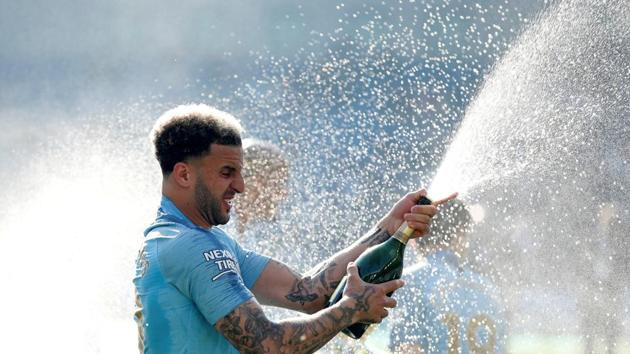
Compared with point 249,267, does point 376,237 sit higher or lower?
lower

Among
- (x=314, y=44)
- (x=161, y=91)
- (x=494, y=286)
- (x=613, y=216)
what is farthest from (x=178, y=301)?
(x=161, y=91)

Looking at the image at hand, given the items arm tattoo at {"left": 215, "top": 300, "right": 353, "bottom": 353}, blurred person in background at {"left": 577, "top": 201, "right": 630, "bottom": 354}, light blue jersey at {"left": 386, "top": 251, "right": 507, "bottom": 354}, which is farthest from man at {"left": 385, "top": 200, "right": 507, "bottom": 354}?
arm tattoo at {"left": 215, "top": 300, "right": 353, "bottom": 353}

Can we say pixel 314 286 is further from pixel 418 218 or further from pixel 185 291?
pixel 185 291

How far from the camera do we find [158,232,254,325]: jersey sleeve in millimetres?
2646

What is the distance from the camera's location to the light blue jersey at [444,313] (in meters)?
5.70

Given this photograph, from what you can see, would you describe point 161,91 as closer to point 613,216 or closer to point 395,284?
point 613,216

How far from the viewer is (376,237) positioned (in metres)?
3.34

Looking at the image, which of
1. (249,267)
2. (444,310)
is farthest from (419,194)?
(444,310)

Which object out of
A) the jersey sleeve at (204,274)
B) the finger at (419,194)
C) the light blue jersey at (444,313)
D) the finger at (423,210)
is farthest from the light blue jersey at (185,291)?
the light blue jersey at (444,313)

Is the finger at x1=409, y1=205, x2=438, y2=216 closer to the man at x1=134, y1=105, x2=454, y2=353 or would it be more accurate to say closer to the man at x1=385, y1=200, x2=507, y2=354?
the man at x1=134, y1=105, x2=454, y2=353

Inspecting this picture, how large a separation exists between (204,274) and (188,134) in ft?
1.66

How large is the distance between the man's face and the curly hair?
0.03 metres

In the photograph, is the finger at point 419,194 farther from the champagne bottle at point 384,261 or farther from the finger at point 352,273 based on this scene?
the finger at point 352,273

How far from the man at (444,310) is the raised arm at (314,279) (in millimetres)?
2473
